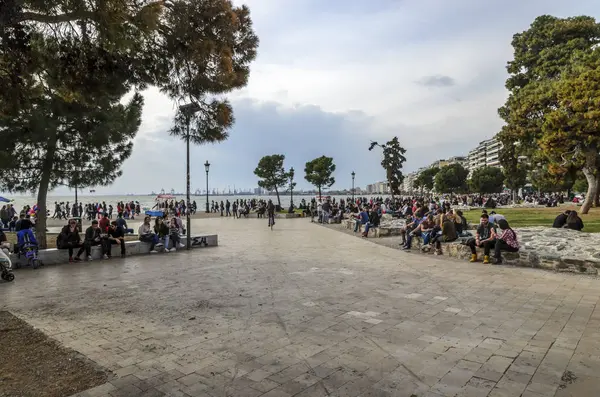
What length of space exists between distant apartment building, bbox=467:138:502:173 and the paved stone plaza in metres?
125

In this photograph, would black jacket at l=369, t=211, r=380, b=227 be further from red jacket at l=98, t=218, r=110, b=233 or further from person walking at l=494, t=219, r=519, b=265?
red jacket at l=98, t=218, r=110, b=233

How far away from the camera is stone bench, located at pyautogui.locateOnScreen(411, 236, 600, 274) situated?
8.19m

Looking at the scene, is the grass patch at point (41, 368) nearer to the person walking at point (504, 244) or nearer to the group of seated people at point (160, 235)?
the group of seated people at point (160, 235)

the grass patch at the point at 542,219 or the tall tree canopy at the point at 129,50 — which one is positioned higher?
the tall tree canopy at the point at 129,50

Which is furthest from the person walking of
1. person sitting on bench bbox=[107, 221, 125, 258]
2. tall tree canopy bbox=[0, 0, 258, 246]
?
person sitting on bench bbox=[107, 221, 125, 258]

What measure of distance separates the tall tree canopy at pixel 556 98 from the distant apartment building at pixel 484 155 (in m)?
99.1

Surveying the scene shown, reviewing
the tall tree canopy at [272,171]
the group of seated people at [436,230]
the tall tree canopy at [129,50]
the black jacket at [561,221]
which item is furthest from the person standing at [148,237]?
the tall tree canopy at [272,171]

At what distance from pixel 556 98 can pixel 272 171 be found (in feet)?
108

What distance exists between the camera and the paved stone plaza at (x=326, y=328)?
349 centimetres

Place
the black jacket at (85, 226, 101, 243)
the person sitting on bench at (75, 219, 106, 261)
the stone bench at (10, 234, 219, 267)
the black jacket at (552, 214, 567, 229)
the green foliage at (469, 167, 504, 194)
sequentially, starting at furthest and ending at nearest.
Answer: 1. the green foliage at (469, 167, 504, 194)
2. the black jacket at (552, 214, 567, 229)
3. the black jacket at (85, 226, 101, 243)
4. the person sitting on bench at (75, 219, 106, 261)
5. the stone bench at (10, 234, 219, 267)

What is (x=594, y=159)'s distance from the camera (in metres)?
20.2

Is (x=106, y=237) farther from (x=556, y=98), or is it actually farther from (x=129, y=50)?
(x=556, y=98)

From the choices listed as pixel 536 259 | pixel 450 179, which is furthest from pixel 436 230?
pixel 450 179

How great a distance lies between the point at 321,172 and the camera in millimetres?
47500
